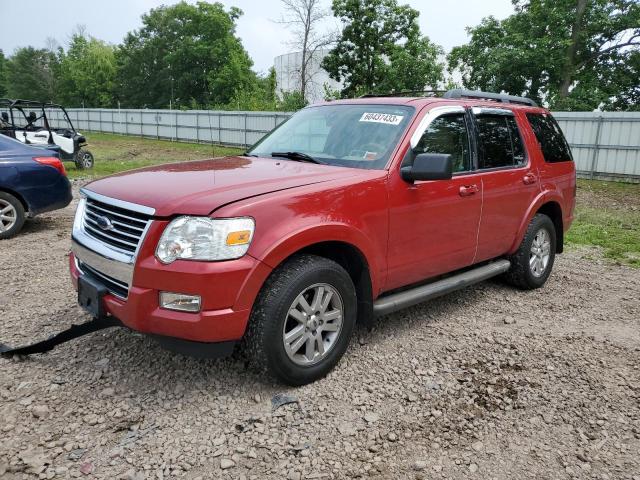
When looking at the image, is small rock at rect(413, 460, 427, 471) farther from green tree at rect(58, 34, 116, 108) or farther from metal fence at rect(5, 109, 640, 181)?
green tree at rect(58, 34, 116, 108)

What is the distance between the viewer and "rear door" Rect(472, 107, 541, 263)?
450cm

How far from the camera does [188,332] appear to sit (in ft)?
9.37

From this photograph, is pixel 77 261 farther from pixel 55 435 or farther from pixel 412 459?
pixel 412 459

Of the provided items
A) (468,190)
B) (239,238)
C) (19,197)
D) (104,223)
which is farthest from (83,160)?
(239,238)

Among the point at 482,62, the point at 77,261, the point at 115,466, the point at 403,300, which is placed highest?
the point at 482,62

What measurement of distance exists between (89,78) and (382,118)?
72022mm

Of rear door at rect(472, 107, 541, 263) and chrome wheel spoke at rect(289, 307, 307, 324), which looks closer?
chrome wheel spoke at rect(289, 307, 307, 324)

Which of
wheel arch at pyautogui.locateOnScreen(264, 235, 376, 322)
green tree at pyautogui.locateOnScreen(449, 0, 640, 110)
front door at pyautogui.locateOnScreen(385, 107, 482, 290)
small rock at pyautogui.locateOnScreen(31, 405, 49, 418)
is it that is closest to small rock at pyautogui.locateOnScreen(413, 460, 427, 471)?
wheel arch at pyautogui.locateOnScreen(264, 235, 376, 322)

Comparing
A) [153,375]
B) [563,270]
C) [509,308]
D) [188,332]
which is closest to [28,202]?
[153,375]

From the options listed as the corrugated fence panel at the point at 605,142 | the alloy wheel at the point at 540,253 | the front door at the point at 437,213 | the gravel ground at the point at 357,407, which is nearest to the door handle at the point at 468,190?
the front door at the point at 437,213

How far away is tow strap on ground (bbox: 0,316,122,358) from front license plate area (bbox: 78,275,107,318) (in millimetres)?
62

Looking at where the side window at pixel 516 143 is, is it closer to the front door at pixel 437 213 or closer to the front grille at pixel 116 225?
the front door at pixel 437 213

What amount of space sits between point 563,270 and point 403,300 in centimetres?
336

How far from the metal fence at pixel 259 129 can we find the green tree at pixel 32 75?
41.3 m
